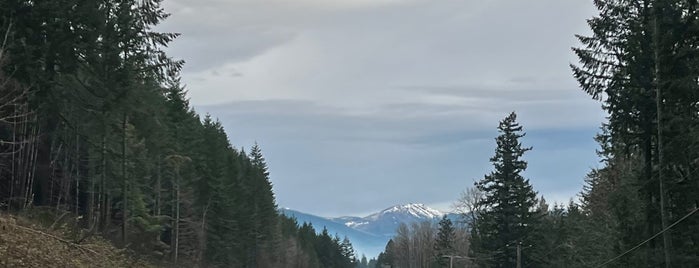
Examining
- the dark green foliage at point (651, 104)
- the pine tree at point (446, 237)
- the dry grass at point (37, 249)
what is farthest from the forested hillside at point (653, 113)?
the pine tree at point (446, 237)

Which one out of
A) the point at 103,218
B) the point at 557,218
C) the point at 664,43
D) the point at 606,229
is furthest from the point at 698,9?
the point at 557,218

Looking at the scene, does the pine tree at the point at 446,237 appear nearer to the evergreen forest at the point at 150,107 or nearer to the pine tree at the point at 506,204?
the pine tree at the point at 506,204

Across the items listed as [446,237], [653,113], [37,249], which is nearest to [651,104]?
[653,113]

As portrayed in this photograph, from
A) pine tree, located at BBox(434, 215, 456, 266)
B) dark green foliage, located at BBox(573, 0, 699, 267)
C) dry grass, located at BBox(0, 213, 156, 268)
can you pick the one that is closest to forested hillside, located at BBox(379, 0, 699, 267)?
dark green foliage, located at BBox(573, 0, 699, 267)

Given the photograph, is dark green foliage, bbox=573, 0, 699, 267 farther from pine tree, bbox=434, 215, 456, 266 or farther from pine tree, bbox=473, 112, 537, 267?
pine tree, bbox=434, 215, 456, 266

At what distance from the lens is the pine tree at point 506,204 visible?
160 ft

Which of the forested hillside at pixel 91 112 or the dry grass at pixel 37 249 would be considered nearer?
the dry grass at pixel 37 249

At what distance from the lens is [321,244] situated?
515ft

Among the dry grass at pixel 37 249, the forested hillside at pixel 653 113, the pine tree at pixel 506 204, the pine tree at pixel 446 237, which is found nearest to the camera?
the dry grass at pixel 37 249

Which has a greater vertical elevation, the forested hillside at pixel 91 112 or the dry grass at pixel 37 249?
the forested hillside at pixel 91 112

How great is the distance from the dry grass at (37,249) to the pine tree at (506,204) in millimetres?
35088

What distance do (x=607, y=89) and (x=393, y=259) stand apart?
158 metres

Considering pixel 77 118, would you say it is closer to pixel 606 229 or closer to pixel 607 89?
pixel 607 89

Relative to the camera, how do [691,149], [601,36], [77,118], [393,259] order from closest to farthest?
[691,149], [601,36], [77,118], [393,259]
